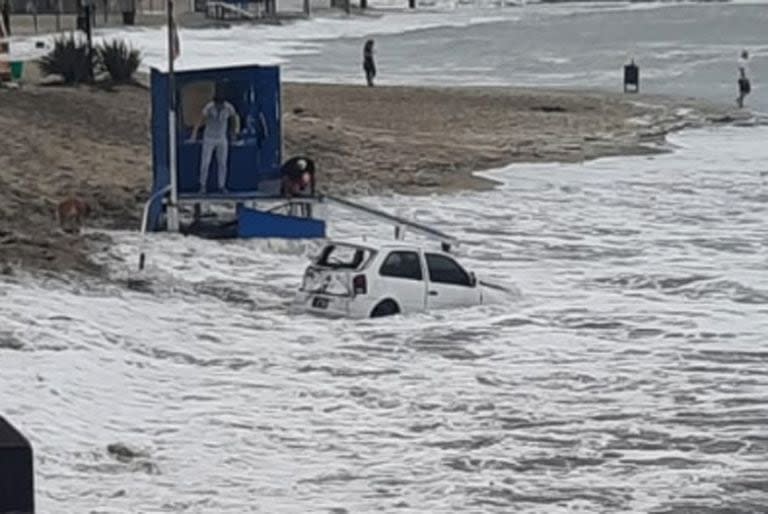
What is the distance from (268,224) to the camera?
28828 mm

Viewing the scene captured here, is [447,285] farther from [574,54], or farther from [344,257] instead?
[574,54]

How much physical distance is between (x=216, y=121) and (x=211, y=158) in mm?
633

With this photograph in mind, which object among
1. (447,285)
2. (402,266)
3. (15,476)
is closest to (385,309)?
(402,266)

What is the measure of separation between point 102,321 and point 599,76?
196 feet

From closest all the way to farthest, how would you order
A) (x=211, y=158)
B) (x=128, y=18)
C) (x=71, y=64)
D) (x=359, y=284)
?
1. (x=359, y=284)
2. (x=211, y=158)
3. (x=71, y=64)
4. (x=128, y=18)

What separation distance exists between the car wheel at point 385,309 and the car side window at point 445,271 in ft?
2.51

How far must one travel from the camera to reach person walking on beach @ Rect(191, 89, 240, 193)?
29703 mm

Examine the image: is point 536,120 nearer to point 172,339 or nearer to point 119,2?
point 172,339

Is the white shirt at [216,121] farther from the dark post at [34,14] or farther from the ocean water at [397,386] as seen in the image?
the dark post at [34,14]

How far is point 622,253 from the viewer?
31.1 metres

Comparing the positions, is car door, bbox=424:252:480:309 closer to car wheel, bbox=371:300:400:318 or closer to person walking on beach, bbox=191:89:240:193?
car wheel, bbox=371:300:400:318

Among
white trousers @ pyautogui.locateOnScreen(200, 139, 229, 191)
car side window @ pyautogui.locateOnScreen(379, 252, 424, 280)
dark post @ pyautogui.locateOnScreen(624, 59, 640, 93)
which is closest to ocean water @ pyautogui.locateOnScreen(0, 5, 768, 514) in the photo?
car side window @ pyautogui.locateOnScreen(379, 252, 424, 280)

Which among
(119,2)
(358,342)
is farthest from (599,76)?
(358,342)

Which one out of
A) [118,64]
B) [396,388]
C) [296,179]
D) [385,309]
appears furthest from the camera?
[118,64]
